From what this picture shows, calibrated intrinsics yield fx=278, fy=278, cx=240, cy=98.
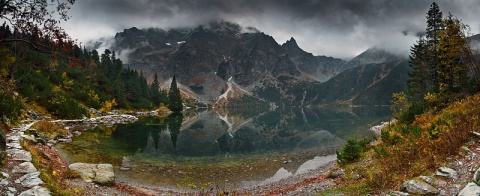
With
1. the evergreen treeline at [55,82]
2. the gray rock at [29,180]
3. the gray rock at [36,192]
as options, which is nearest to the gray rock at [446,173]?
the evergreen treeline at [55,82]

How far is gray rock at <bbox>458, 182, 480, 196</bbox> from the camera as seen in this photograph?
8.00 meters

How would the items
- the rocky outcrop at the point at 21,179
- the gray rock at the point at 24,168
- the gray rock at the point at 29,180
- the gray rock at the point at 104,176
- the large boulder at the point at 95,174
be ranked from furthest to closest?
the gray rock at the point at 104,176 < the large boulder at the point at 95,174 < the gray rock at the point at 24,168 < the gray rock at the point at 29,180 < the rocky outcrop at the point at 21,179

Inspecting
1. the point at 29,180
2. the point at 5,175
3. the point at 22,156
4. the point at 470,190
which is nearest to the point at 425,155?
the point at 470,190

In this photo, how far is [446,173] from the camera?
393 inches

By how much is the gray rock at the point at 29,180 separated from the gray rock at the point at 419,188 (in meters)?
14.3

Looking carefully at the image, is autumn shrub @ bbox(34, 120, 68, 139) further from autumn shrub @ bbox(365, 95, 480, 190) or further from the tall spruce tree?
the tall spruce tree

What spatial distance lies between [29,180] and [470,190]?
51.9 feet

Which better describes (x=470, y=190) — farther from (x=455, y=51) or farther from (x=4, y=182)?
(x=455, y=51)

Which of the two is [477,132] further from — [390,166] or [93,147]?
[93,147]

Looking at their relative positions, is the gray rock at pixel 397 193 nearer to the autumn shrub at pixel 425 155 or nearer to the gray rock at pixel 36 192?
the autumn shrub at pixel 425 155

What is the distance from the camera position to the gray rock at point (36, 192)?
10.2 metres

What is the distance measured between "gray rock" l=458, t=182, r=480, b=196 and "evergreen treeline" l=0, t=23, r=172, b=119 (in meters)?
12.6

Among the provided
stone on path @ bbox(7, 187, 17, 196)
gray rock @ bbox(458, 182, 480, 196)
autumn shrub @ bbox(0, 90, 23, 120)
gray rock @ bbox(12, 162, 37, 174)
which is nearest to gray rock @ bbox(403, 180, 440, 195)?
gray rock @ bbox(458, 182, 480, 196)

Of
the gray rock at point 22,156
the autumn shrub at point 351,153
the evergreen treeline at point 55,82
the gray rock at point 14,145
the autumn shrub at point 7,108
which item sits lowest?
the autumn shrub at point 351,153
